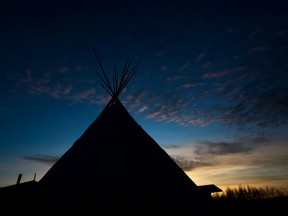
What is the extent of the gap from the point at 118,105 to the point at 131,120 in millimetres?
1178

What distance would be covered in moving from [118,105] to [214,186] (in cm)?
1039

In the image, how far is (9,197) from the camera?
54.7ft

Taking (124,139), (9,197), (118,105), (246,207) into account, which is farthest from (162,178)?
(9,197)

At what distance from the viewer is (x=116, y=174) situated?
4707 millimetres

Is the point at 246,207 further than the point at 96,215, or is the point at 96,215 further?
the point at 246,207

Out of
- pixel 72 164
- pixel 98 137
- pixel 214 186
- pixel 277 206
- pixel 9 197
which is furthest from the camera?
pixel 9 197

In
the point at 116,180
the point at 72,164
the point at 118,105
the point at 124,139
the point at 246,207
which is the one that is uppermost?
the point at 118,105

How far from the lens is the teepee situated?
4391 millimetres

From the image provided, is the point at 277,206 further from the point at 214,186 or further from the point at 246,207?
the point at 214,186

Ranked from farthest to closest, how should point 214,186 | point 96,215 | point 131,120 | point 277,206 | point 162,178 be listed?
point 214,186 → point 277,206 → point 131,120 → point 162,178 → point 96,215

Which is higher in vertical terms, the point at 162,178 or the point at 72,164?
the point at 72,164

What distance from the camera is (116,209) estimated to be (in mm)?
4195

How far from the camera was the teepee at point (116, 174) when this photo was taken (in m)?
4.39

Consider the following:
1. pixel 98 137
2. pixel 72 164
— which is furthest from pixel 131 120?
pixel 72 164
